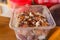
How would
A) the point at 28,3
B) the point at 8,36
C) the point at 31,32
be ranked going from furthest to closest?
1. the point at 28,3
2. the point at 8,36
3. the point at 31,32

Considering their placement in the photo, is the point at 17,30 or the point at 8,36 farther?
the point at 8,36

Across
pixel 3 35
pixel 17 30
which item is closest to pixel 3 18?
pixel 3 35

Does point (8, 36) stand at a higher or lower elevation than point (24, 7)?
lower

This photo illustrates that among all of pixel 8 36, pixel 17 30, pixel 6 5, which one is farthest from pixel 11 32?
pixel 6 5

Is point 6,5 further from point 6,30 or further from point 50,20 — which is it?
point 50,20

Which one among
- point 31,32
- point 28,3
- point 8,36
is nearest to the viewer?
point 31,32

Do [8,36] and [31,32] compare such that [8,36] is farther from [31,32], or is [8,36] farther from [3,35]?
[31,32]

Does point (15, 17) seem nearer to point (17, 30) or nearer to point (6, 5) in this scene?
point (17, 30)

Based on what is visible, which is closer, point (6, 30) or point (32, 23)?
point (32, 23)
